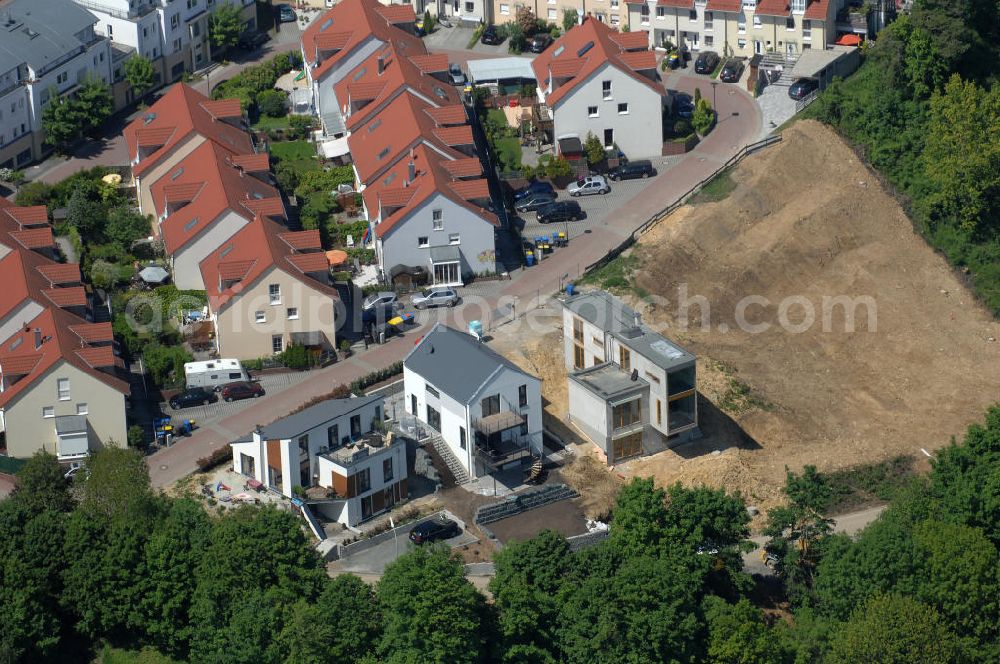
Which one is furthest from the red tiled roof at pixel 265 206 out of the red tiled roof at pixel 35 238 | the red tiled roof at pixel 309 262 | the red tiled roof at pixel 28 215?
the red tiled roof at pixel 28 215

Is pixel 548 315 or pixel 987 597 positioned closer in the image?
pixel 987 597

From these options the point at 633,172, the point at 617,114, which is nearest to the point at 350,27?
the point at 617,114

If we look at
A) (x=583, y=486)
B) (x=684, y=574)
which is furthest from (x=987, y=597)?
(x=583, y=486)

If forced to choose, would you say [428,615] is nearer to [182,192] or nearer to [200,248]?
[200,248]

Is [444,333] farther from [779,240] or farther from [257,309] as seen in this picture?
[779,240]

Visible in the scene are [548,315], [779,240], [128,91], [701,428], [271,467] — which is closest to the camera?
[271,467]

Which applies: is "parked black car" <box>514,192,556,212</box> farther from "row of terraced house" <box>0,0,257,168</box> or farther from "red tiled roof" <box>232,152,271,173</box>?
"row of terraced house" <box>0,0,257,168</box>
